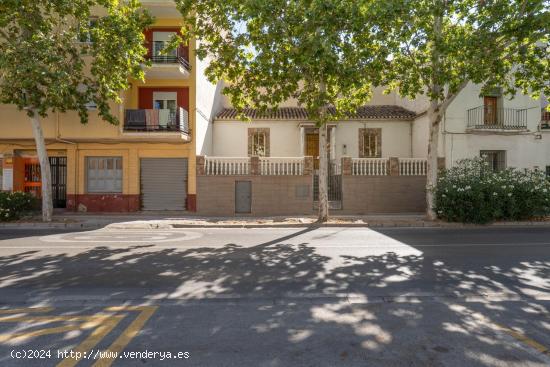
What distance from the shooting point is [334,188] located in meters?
18.0

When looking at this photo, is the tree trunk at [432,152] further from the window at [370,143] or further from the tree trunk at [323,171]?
the window at [370,143]

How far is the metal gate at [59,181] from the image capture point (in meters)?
18.0

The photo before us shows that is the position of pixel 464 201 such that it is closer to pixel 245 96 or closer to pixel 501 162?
pixel 501 162

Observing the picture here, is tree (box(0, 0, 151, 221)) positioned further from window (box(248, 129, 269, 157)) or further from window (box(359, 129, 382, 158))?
window (box(359, 129, 382, 158))

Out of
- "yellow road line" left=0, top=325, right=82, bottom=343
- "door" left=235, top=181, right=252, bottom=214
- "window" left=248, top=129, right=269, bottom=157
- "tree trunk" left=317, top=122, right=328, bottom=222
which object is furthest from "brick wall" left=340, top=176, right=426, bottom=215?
"yellow road line" left=0, top=325, right=82, bottom=343

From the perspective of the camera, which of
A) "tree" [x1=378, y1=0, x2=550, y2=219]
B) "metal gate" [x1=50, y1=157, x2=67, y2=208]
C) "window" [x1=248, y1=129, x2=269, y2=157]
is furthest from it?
"window" [x1=248, y1=129, x2=269, y2=157]

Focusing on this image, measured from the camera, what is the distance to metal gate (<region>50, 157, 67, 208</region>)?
1795 cm

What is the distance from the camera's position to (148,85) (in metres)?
17.6

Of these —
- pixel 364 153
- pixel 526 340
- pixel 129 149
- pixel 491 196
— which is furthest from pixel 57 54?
pixel 491 196

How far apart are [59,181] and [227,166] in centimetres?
856


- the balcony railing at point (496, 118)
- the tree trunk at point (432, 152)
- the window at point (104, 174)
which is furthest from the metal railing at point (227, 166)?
the balcony railing at point (496, 118)

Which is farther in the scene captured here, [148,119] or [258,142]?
[258,142]

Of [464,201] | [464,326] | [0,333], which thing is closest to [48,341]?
[0,333]

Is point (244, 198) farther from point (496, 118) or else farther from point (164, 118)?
point (496, 118)
